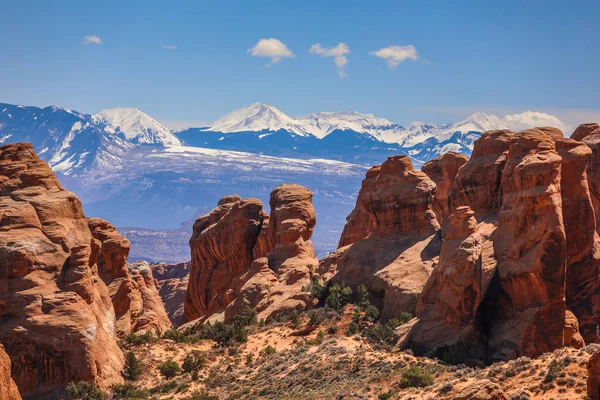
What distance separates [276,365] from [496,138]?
1072 inches

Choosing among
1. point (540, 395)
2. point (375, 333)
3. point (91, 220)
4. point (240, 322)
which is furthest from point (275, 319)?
point (540, 395)

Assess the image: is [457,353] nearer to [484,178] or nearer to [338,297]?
[338,297]

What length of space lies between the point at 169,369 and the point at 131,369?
3.27 meters

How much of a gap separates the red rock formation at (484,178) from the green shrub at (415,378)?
21.8 metres

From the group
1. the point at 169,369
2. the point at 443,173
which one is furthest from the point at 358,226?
the point at 169,369

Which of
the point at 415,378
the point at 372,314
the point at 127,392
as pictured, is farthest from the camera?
the point at 372,314

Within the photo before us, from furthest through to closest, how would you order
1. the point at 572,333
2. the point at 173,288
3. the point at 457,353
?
the point at 173,288, the point at 572,333, the point at 457,353

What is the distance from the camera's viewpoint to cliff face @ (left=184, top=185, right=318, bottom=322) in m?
75.9

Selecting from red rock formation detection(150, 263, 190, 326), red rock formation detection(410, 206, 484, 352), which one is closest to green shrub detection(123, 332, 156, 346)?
red rock formation detection(410, 206, 484, 352)

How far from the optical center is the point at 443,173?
9919cm

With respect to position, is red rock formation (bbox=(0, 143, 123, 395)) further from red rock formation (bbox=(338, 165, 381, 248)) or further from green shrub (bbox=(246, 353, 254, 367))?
red rock formation (bbox=(338, 165, 381, 248))

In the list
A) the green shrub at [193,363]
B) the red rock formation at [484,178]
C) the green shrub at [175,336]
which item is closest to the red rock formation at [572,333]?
the red rock formation at [484,178]

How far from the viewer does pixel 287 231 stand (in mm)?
82438

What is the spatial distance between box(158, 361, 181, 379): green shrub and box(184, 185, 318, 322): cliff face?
13.6m
